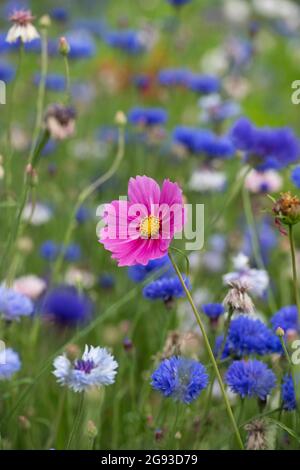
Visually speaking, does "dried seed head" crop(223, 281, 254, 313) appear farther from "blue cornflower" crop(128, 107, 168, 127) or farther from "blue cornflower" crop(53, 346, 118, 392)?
"blue cornflower" crop(128, 107, 168, 127)

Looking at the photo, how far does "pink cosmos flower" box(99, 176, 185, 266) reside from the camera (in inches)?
28.3

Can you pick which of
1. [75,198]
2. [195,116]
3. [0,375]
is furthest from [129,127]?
[0,375]

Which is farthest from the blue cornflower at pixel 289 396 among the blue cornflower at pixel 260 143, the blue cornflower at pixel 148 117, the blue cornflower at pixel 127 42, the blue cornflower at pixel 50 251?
the blue cornflower at pixel 127 42

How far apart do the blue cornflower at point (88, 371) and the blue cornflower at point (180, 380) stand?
0.04 metres

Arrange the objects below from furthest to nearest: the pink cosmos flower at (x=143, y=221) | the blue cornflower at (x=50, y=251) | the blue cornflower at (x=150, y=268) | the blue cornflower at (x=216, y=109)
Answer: the blue cornflower at (x=216, y=109)
the blue cornflower at (x=50, y=251)
the blue cornflower at (x=150, y=268)
the pink cosmos flower at (x=143, y=221)

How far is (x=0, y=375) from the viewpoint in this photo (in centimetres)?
94

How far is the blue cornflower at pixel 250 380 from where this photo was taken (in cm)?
85

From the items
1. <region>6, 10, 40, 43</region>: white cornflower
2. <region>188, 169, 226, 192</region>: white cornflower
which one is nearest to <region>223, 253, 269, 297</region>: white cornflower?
<region>6, 10, 40, 43</region>: white cornflower

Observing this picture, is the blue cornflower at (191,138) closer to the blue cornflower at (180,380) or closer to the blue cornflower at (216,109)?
the blue cornflower at (216,109)

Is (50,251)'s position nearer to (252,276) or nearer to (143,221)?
(252,276)

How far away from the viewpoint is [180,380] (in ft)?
2.63

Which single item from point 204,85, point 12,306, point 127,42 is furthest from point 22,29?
point 127,42

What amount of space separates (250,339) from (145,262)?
24 cm

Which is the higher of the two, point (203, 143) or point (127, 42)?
point (127, 42)
